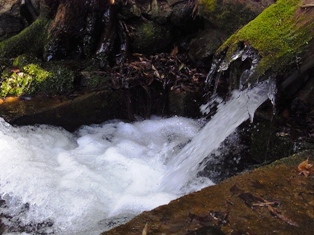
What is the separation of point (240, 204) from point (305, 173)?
0.65 metres

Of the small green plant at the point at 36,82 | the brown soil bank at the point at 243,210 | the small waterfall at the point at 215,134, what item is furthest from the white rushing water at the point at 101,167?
the brown soil bank at the point at 243,210

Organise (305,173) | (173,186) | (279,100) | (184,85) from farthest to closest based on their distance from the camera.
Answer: (184,85) → (279,100) → (173,186) → (305,173)

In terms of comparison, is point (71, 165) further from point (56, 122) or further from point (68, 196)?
point (56, 122)

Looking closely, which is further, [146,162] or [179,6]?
[179,6]

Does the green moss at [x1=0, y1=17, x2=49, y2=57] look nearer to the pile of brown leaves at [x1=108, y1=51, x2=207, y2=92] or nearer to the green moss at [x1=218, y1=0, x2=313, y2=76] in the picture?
the pile of brown leaves at [x1=108, y1=51, x2=207, y2=92]

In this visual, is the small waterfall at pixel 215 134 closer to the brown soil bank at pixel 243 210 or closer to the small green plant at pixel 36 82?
the brown soil bank at pixel 243 210

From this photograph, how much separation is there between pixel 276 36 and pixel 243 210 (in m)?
2.15

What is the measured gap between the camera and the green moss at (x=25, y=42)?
5.99 m

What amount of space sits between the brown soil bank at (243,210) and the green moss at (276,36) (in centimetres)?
135

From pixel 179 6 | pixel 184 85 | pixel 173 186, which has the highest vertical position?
pixel 179 6

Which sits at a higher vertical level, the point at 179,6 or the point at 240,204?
the point at 179,6

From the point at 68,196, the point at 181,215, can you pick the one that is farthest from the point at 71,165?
the point at 181,215

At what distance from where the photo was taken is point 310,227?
2.26 metres

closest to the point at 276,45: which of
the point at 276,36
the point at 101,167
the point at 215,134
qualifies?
the point at 276,36
